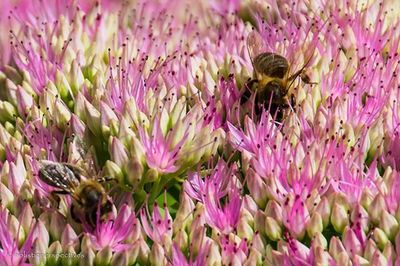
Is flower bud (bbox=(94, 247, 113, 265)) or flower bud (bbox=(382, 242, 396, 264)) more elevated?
flower bud (bbox=(382, 242, 396, 264))

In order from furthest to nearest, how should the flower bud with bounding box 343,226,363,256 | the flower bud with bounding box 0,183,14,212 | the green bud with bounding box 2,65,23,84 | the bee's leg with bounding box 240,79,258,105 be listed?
1. the green bud with bounding box 2,65,23,84
2. the bee's leg with bounding box 240,79,258,105
3. the flower bud with bounding box 0,183,14,212
4. the flower bud with bounding box 343,226,363,256

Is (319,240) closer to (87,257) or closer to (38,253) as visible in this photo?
(87,257)

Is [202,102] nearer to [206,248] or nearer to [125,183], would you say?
[125,183]

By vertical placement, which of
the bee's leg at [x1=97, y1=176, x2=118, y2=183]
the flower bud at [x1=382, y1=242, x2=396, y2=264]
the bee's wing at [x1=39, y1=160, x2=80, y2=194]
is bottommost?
the flower bud at [x1=382, y1=242, x2=396, y2=264]

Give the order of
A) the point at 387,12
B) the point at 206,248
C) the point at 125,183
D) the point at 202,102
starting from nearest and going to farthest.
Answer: the point at 206,248 < the point at 125,183 < the point at 202,102 < the point at 387,12

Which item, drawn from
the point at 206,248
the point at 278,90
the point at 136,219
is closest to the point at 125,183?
the point at 136,219

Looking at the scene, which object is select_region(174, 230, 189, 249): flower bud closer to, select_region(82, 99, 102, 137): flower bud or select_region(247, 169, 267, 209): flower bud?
select_region(247, 169, 267, 209): flower bud

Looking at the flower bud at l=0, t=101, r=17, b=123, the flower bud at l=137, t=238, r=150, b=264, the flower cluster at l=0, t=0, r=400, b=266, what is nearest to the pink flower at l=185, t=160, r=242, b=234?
the flower cluster at l=0, t=0, r=400, b=266
